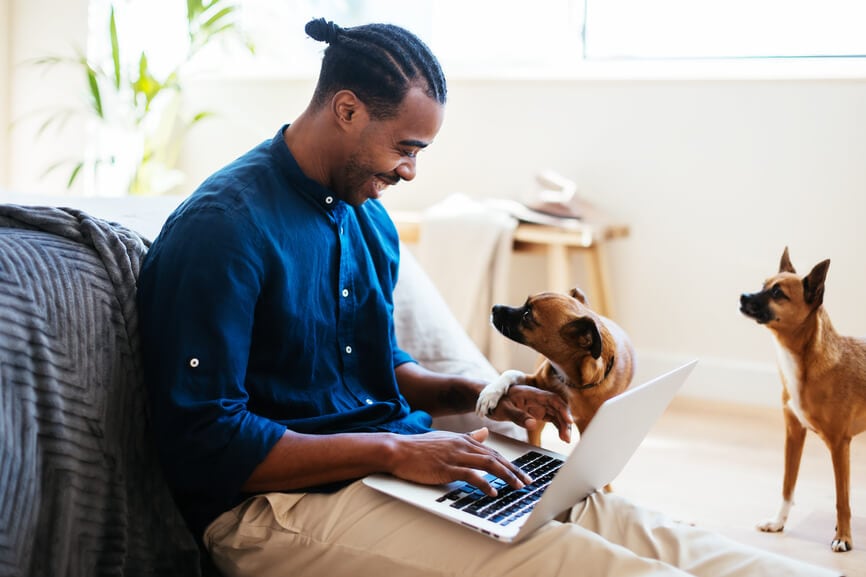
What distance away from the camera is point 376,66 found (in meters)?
1.38

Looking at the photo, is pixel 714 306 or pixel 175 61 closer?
pixel 714 306

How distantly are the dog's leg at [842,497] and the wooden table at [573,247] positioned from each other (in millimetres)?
1336

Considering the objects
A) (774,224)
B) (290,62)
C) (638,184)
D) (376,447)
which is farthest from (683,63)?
(376,447)

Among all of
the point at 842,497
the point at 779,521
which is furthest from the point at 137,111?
the point at 842,497

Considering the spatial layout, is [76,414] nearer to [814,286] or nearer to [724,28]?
[814,286]

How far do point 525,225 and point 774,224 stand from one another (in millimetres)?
834

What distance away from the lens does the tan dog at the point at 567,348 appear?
65.2 inches

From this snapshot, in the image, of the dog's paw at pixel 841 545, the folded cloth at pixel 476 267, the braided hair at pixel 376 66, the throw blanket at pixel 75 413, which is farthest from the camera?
the folded cloth at pixel 476 267

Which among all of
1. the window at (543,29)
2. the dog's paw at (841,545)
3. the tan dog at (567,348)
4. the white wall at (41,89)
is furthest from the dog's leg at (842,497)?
the white wall at (41,89)

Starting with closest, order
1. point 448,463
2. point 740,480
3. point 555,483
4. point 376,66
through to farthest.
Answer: point 555,483 < point 448,463 < point 376,66 < point 740,480

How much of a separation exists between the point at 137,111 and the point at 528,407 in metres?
3.02

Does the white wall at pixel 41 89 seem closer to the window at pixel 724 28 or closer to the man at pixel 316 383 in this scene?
the window at pixel 724 28

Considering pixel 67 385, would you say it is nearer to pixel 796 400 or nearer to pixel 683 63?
pixel 796 400

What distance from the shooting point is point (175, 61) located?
14.2 feet
